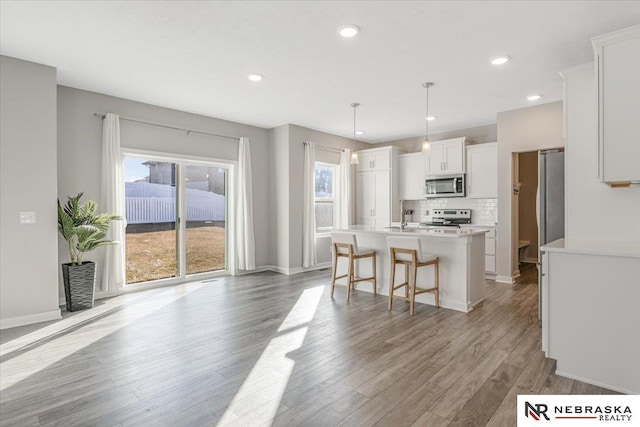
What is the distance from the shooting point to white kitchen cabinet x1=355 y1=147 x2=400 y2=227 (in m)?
7.33

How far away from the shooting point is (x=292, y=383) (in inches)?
94.3

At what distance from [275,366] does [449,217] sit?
5.22m

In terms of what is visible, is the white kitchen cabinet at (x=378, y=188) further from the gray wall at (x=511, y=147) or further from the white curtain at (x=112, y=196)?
the white curtain at (x=112, y=196)

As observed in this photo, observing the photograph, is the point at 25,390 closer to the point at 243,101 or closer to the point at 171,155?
the point at 171,155

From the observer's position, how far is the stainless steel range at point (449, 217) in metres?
6.53

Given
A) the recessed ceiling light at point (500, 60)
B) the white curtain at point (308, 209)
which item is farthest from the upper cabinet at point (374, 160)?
the recessed ceiling light at point (500, 60)

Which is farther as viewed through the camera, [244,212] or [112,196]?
[244,212]

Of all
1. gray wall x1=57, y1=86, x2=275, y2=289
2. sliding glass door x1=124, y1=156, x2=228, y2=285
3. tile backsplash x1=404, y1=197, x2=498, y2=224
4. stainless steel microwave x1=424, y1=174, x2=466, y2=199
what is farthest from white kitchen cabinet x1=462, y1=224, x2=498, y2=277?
sliding glass door x1=124, y1=156, x2=228, y2=285

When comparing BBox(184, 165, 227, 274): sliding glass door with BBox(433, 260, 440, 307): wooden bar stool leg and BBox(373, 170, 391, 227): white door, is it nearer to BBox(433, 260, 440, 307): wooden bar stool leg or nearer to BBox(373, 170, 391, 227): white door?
BBox(373, 170, 391, 227): white door

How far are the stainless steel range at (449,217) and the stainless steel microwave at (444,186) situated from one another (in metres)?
0.39

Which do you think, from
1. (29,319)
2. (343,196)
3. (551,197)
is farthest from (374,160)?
(29,319)

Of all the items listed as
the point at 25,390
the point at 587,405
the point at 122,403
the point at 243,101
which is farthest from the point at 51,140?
the point at 587,405

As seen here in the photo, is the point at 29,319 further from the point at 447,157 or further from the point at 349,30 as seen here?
the point at 447,157

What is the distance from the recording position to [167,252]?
18.0ft
